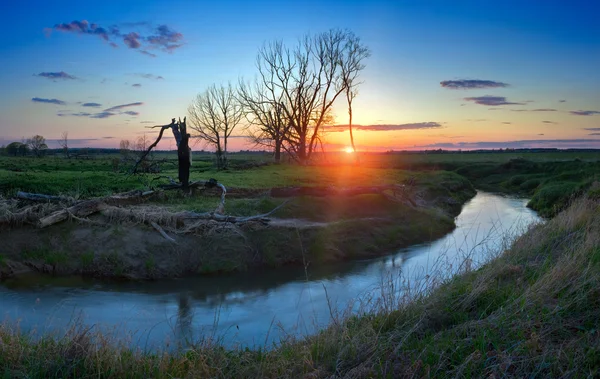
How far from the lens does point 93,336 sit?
5.25m

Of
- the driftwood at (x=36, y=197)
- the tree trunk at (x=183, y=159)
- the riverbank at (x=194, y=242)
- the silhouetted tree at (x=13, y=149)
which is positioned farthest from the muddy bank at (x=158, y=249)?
the silhouetted tree at (x=13, y=149)

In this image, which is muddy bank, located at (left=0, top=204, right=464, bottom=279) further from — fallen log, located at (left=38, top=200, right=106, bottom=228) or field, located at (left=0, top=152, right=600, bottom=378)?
fallen log, located at (left=38, top=200, right=106, bottom=228)

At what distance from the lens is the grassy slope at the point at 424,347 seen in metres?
4.33

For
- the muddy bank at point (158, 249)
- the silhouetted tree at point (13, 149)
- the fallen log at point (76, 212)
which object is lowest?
the muddy bank at point (158, 249)

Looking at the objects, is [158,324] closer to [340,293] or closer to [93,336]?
[93,336]

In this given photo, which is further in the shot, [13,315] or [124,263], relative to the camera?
[124,263]

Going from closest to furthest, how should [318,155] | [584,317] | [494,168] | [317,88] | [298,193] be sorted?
[584,317], [298,193], [317,88], [318,155], [494,168]

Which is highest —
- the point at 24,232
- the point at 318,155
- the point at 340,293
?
the point at 318,155

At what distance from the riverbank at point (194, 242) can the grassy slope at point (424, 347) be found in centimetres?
565

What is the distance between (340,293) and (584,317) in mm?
6267

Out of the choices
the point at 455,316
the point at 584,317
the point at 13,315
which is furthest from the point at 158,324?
the point at 584,317

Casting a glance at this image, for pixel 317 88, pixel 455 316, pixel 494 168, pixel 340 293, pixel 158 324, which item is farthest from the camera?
pixel 494 168

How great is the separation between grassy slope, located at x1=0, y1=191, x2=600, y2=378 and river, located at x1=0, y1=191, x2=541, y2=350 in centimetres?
117

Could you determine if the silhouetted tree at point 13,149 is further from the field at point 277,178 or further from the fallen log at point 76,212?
the fallen log at point 76,212
